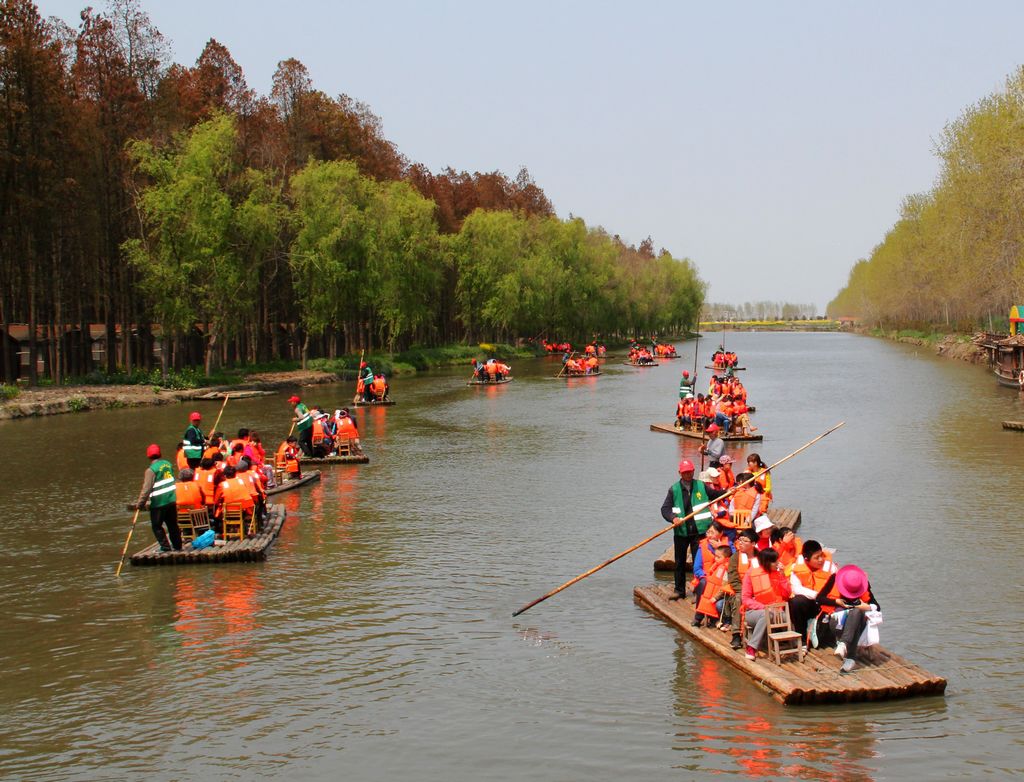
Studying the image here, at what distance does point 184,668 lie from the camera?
610 inches

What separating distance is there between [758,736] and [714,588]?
365 centimetres

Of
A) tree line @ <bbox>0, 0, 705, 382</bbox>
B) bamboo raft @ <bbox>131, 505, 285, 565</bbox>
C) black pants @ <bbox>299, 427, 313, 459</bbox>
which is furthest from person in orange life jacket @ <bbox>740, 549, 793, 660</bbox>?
tree line @ <bbox>0, 0, 705, 382</bbox>

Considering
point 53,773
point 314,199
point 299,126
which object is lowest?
point 53,773

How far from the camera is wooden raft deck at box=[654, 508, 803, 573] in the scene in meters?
20.2

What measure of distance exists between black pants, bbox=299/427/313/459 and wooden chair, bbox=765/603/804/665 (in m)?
23.2

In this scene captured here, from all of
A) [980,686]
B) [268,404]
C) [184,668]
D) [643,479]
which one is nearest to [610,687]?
[980,686]

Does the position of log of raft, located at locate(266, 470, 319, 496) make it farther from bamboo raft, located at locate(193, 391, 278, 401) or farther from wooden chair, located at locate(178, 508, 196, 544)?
bamboo raft, located at locate(193, 391, 278, 401)

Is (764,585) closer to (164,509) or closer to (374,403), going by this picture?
(164,509)

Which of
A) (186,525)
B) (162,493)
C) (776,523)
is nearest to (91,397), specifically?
(186,525)

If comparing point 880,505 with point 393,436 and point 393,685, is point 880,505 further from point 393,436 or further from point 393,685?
point 393,436

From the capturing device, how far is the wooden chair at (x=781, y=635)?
14.1 meters

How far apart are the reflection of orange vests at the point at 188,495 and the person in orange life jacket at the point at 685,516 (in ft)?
32.4

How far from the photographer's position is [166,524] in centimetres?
2156

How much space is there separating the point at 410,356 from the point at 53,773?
77346 millimetres
